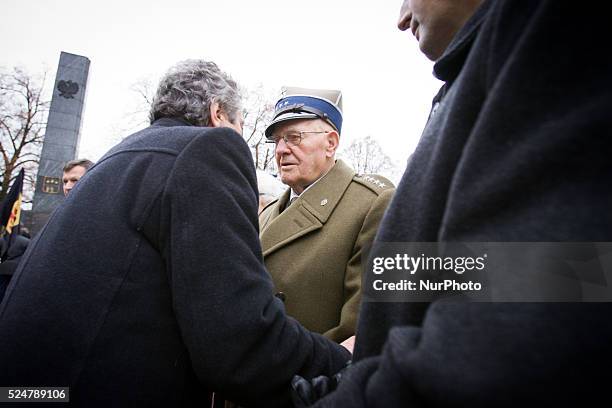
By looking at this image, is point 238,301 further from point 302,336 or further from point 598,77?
point 598,77

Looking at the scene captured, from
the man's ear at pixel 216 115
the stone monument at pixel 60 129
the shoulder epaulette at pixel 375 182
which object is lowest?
the shoulder epaulette at pixel 375 182

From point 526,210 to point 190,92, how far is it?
168 centimetres

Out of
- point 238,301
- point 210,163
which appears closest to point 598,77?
point 238,301

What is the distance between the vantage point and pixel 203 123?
193 centimetres

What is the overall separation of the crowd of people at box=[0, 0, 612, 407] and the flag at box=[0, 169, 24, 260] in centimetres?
440

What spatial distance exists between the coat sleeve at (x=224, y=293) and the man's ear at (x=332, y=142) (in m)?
1.60

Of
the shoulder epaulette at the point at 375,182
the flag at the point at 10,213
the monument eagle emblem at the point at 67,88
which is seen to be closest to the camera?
the shoulder epaulette at the point at 375,182

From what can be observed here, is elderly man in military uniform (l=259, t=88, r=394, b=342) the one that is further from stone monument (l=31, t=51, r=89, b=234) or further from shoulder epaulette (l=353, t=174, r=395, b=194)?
stone monument (l=31, t=51, r=89, b=234)

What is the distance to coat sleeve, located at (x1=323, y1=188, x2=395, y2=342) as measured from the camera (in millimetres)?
1968

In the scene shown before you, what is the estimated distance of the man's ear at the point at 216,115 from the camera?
196cm

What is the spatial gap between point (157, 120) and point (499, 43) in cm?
158

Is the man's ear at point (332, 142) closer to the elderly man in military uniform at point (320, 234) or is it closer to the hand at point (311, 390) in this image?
the elderly man in military uniform at point (320, 234)

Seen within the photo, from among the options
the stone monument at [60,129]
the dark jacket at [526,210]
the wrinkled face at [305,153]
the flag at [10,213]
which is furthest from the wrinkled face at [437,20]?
the stone monument at [60,129]

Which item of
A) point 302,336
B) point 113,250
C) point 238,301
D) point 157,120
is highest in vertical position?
point 157,120
